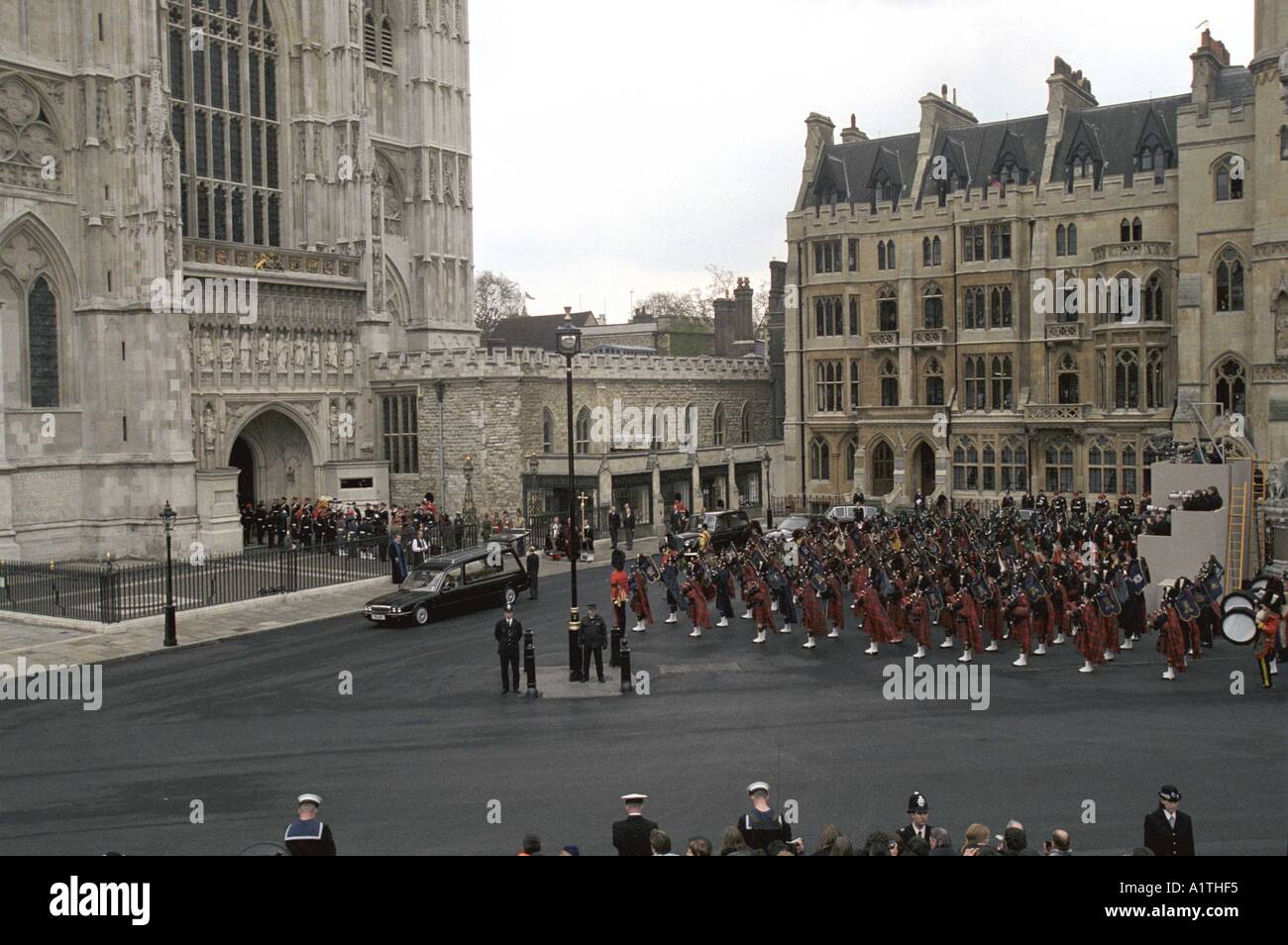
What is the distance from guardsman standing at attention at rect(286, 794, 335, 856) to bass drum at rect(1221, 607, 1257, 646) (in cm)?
1600

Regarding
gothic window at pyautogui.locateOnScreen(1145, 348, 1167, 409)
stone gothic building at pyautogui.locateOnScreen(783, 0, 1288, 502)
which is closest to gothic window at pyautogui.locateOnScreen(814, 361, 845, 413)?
stone gothic building at pyautogui.locateOnScreen(783, 0, 1288, 502)

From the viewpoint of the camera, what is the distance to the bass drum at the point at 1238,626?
1958 cm

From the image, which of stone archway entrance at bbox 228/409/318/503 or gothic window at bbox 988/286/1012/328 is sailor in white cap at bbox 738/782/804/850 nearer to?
stone archway entrance at bbox 228/409/318/503

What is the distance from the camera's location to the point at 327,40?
138ft

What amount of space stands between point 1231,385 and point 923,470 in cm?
1146

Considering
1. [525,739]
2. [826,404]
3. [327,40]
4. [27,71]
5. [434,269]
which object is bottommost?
[525,739]

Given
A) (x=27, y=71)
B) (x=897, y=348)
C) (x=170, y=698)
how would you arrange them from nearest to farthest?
(x=170, y=698) → (x=27, y=71) → (x=897, y=348)

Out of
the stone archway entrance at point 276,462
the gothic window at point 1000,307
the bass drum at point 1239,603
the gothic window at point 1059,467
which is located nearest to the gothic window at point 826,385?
the gothic window at point 1000,307
